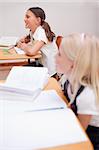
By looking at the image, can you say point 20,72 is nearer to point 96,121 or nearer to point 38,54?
point 96,121

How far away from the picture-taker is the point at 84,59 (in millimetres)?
1257

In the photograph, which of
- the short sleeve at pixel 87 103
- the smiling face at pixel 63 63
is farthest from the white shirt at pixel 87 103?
the smiling face at pixel 63 63

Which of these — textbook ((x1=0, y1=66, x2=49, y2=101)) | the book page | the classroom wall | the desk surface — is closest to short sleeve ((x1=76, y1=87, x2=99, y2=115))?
textbook ((x1=0, y1=66, x2=49, y2=101))

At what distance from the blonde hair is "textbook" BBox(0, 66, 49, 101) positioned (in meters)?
0.23

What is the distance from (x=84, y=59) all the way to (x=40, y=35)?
4.89 feet

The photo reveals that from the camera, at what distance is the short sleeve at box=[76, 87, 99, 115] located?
1.23 meters

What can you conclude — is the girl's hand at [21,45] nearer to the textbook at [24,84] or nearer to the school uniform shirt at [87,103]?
the textbook at [24,84]

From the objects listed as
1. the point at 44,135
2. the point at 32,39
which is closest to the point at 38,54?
the point at 32,39

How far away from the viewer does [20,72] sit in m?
1.64

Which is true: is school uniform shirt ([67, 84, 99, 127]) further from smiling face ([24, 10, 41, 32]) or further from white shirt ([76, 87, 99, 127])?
smiling face ([24, 10, 41, 32])

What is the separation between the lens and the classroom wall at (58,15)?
3.65 metres

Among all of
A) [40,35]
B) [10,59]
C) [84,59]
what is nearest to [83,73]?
[84,59]

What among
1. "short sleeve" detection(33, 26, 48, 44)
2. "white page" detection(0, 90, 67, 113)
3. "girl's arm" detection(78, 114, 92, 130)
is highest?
"white page" detection(0, 90, 67, 113)

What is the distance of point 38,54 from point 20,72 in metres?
1.00
